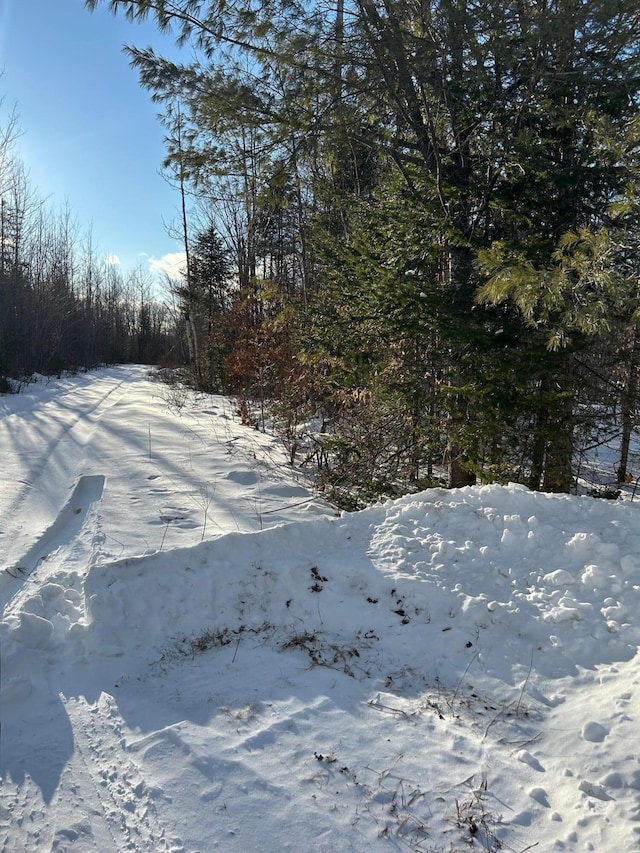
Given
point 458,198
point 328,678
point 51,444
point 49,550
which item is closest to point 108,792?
point 328,678

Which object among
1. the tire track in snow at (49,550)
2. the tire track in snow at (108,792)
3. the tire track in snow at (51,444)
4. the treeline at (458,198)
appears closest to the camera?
the tire track in snow at (108,792)

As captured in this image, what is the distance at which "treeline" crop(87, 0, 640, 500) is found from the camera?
15.2ft

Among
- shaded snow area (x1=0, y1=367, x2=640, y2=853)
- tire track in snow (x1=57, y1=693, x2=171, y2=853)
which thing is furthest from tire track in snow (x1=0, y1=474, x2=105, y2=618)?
tire track in snow (x1=57, y1=693, x2=171, y2=853)

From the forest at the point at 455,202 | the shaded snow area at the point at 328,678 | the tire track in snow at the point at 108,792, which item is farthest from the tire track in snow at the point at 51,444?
the forest at the point at 455,202

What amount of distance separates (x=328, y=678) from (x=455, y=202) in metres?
5.46

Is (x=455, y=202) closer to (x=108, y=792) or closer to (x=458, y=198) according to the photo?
(x=458, y=198)

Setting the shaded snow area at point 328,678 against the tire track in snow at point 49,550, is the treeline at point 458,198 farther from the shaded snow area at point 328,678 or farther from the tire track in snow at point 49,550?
the tire track in snow at point 49,550

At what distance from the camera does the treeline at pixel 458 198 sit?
4.63 m

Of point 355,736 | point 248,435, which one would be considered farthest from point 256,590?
point 248,435

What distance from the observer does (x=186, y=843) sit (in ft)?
7.09

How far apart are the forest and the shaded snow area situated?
1751 mm

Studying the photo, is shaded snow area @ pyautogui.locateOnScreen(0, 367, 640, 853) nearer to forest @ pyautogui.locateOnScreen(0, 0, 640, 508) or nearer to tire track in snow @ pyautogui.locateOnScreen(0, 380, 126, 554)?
tire track in snow @ pyautogui.locateOnScreen(0, 380, 126, 554)

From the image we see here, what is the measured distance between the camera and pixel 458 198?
5.89 metres

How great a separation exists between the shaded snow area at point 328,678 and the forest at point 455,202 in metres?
1.75
